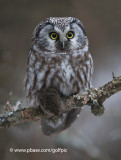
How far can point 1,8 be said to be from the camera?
4484 millimetres

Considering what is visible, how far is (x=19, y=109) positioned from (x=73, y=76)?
684mm

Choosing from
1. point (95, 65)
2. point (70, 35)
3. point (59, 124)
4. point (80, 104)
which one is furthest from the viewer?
point (95, 65)

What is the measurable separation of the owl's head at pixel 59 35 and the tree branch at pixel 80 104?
59 cm

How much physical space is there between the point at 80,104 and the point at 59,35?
2.45 feet

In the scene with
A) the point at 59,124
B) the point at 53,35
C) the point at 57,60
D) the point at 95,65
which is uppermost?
the point at 95,65

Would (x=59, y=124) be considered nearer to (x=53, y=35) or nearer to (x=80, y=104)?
(x=80, y=104)

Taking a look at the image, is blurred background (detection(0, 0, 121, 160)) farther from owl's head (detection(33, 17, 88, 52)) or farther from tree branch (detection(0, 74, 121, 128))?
owl's head (detection(33, 17, 88, 52))

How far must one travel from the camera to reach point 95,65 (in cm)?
550

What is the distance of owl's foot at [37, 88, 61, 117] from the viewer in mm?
3199

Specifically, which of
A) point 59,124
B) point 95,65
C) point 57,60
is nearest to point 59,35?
point 57,60

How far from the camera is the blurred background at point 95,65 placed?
14.7 feet

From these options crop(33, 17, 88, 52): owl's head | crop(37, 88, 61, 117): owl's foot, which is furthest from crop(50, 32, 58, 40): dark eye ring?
crop(37, 88, 61, 117): owl's foot

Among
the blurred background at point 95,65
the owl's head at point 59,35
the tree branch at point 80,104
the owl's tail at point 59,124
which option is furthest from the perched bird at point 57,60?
the blurred background at point 95,65

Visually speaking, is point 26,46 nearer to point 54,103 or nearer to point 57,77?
point 57,77
